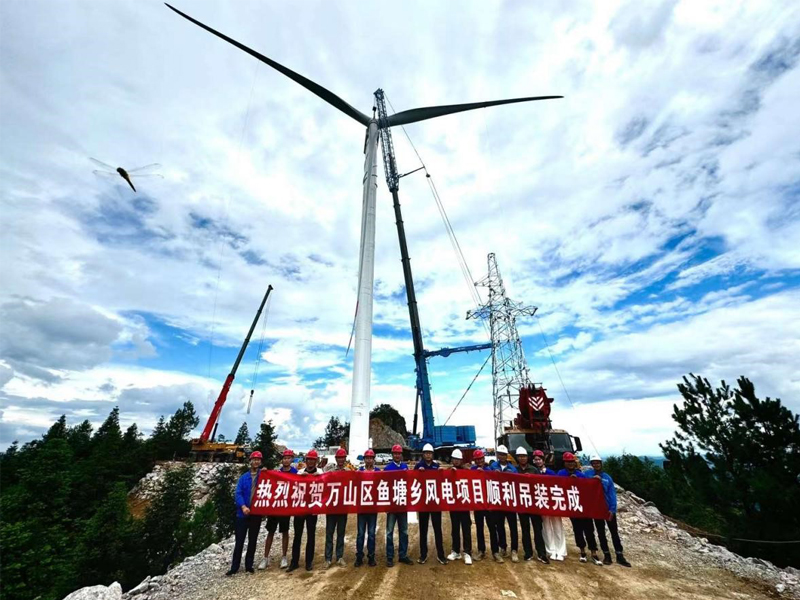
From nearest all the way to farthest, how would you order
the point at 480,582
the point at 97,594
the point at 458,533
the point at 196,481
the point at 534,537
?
the point at 480,582, the point at 97,594, the point at 458,533, the point at 534,537, the point at 196,481

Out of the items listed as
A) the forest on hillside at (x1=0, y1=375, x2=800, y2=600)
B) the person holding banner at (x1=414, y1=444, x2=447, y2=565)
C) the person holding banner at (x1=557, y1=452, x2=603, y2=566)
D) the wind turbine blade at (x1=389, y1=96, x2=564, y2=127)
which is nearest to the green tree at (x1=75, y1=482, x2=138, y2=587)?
the forest on hillside at (x1=0, y1=375, x2=800, y2=600)

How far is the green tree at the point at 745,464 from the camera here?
9844 millimetres

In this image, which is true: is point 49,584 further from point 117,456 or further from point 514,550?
point 117,456

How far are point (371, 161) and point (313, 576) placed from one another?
22849 millimetres

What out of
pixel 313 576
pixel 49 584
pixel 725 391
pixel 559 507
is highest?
pixel 725 391

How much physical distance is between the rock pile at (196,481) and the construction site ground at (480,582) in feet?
119

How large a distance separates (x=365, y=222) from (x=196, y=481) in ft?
124

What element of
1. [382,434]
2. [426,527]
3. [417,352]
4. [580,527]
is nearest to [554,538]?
[580,527]

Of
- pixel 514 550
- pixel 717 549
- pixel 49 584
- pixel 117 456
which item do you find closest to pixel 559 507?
pixel 514 550

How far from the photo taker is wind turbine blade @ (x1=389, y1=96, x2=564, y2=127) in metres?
26.7

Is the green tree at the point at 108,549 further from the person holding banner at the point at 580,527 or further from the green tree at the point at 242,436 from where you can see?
the green tree at the point at 242,436

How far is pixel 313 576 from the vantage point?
7.82 m

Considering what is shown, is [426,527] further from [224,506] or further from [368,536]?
[224,506]

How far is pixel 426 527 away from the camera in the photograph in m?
8.43
